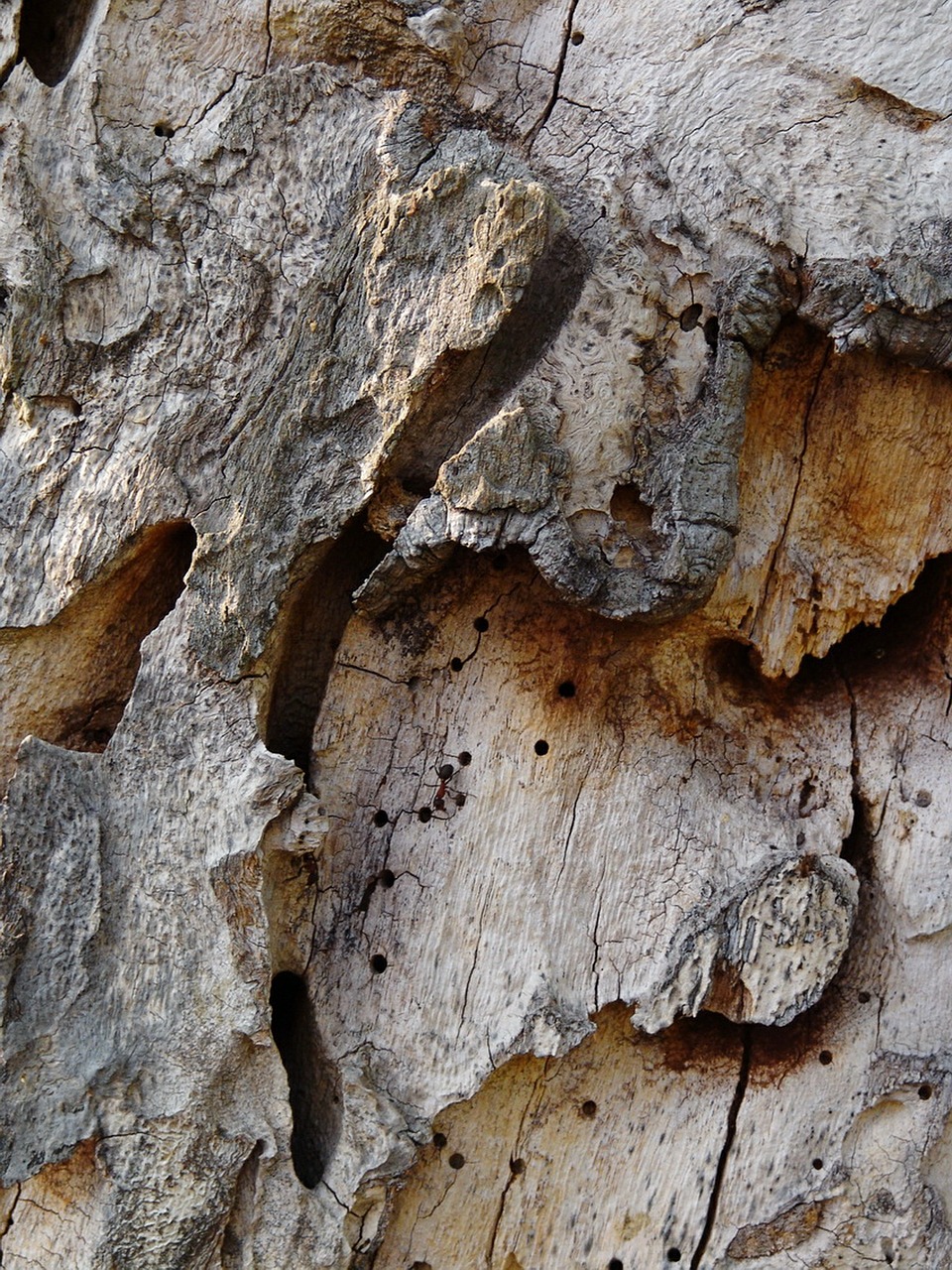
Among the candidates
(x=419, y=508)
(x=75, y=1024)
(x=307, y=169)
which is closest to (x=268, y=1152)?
(x=75, y=1024)

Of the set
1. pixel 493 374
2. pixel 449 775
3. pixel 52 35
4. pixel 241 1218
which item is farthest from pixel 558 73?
pixel 241 1218

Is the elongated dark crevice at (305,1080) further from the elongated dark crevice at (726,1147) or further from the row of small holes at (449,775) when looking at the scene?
the elongated dark crevice at (726,1147)

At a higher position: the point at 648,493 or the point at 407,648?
the point at 648,493

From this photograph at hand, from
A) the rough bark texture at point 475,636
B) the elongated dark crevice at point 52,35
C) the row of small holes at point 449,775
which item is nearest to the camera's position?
the rough bark texture at point 475,636

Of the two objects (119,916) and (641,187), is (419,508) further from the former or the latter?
(119,916)

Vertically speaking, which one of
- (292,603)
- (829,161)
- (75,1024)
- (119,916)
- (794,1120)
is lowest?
(75,1024)

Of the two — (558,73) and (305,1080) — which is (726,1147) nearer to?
(305,1080)

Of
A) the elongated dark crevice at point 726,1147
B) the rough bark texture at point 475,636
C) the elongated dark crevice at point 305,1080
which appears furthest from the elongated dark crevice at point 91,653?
the elongated dark crevice at point 726,1147
